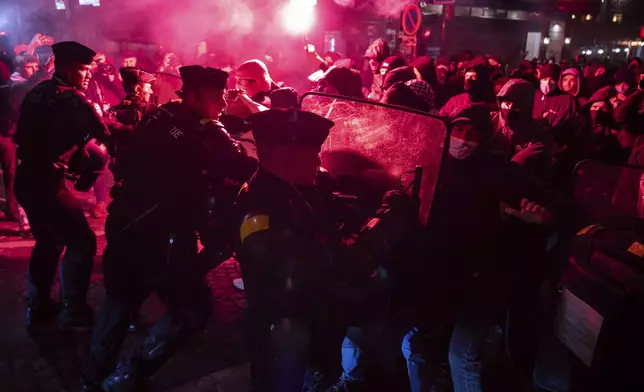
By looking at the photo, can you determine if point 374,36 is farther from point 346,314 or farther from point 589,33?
point 589,33

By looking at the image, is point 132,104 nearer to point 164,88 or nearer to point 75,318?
point 164,88

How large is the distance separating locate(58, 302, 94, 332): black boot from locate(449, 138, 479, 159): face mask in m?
3.16

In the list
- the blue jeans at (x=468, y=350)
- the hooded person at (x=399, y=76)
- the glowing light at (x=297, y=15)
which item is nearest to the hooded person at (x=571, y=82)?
the hooded person at (x=399, y=76)

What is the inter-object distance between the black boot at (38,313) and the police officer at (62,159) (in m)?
0.28

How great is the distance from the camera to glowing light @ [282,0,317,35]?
12.6 m

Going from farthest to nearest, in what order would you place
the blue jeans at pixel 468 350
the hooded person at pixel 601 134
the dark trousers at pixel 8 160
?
the dark trousers at pixel 8 160, the hooded person at pixel 601 134, the blue jeans at pixel 468 350

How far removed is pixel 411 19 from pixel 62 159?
24.7 feet

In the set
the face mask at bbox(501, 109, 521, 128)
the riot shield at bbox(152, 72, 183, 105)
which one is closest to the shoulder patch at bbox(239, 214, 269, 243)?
the face mask at bbox(501, 109, 521, 128)

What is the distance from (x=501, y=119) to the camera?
417cm

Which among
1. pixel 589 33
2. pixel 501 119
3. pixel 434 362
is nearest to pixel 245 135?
pixel 501 119

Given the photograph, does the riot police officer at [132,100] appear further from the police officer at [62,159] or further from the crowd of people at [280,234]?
the police officer at [62,159]

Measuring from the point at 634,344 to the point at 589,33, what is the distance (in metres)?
61.1

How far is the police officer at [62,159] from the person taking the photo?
3.89 metres

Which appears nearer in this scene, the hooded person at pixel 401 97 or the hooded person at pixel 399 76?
the hooded person at pixel 401 97
